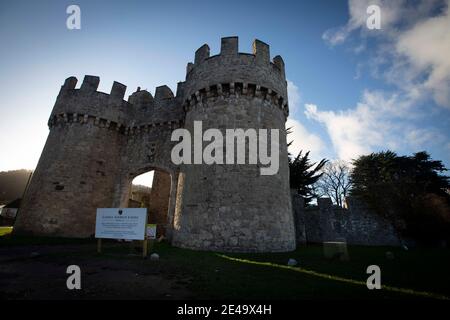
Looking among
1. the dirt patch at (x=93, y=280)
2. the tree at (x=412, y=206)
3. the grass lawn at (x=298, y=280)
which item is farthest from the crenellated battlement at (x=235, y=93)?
the tree at (x=412, y=206)

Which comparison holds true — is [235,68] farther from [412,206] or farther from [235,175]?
[412,206]

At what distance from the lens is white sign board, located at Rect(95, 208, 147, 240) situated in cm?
805

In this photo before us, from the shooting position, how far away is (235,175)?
34.0 feet

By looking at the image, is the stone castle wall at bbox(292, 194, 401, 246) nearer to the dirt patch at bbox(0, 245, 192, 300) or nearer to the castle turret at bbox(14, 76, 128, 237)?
the dirt patch at bbox(0, 245, 192, 300)

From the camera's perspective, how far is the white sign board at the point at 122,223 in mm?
8047

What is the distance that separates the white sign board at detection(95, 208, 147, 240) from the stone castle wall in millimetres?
10798

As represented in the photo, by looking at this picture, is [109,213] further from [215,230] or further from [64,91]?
[64,91]

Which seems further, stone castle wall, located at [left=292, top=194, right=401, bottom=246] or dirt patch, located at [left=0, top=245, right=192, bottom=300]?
stone castle wall, located at [left=292, top=194, right=401, bottom=246]

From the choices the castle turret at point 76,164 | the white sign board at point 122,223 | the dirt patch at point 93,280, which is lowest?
the dirt patch at point 93,280

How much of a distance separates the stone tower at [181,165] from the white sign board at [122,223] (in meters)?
2.79

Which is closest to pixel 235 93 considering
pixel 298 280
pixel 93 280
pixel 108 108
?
pixel 298 280

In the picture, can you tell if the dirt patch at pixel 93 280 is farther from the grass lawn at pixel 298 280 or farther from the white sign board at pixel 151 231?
the white sign board at pixel 151 231

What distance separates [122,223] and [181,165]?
5.20 m

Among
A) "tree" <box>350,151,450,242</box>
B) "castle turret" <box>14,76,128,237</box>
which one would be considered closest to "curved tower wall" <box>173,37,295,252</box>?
"castle turret" <box>14,76,128,237</box>
